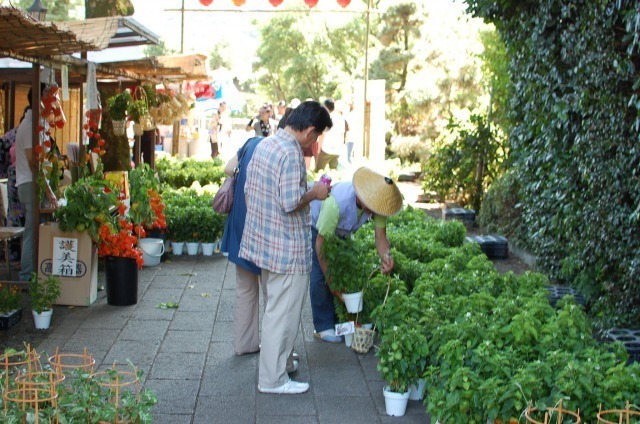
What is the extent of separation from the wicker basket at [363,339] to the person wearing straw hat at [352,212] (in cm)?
33

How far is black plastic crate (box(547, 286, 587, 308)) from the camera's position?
8.26 meters

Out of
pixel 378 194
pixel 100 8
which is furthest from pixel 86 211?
pixel 100 8

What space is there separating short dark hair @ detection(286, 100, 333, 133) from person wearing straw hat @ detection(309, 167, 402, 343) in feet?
2.72

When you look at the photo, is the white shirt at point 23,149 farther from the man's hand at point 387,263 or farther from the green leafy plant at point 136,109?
the man's hand at point 387,263

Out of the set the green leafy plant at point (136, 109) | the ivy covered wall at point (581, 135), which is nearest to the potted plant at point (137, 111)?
the green leafy plant at point (136, 109)

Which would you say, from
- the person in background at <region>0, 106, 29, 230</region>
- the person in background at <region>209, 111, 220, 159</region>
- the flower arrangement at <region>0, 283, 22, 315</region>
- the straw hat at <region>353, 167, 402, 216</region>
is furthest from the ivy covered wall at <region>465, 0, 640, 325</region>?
the person in background at <region>209, 111, 220, 159</region>

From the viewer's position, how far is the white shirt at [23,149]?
8555mm

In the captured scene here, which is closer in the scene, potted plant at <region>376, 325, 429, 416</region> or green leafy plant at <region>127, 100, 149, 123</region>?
potted plant at <region>376, 325, 429, 416</region>

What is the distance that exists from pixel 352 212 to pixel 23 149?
404cm

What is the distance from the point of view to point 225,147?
31.1 metres

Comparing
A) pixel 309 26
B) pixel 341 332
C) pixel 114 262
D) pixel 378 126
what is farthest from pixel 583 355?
pixel 309 26

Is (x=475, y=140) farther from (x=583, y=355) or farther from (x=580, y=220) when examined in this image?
(x=583, y=355)

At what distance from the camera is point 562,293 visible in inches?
330

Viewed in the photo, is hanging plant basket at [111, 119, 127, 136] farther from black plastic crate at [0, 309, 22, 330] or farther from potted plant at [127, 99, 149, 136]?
black plastic crate at [0, 309, 22, 330]
